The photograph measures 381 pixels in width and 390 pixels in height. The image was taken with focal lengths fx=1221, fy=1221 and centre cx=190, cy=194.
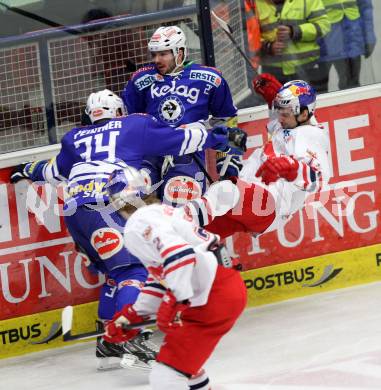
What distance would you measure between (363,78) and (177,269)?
3089mm

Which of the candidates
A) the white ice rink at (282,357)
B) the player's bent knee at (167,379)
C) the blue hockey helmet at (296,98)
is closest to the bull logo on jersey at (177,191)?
the blue hockey helmet at (296,98)

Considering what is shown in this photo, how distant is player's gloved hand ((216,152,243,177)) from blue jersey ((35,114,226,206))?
1.34 ft

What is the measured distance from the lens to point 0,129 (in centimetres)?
617

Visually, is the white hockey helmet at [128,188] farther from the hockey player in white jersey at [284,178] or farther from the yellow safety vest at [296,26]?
the yellow safety vest at [296,26]

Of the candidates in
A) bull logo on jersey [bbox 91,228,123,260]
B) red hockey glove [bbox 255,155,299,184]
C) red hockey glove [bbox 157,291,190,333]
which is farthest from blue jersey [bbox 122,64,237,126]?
red hockey glove [bbox 157,291,190,333]

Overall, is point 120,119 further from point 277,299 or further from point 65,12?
point 277,299

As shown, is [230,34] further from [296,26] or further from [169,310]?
[169,310]

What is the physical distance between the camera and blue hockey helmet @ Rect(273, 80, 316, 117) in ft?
19.7

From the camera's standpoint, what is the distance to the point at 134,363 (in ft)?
18.0

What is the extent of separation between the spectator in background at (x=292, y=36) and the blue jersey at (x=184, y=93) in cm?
54

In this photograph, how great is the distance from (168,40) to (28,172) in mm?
954

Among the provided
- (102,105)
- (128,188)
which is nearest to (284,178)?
(102,105)

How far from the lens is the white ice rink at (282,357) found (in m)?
5.10

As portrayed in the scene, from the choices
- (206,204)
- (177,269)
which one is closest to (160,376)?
(177,269)
